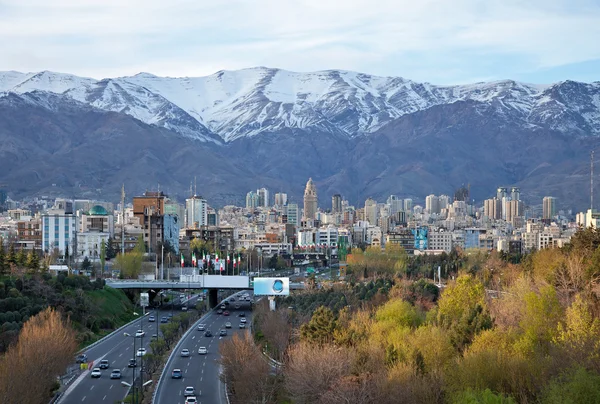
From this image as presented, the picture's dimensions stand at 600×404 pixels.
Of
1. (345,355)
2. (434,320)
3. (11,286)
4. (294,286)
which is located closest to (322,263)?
(294,286)

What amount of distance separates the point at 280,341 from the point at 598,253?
19.6 meters

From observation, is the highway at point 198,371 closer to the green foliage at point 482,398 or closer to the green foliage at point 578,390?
the green foliage at point 482,398

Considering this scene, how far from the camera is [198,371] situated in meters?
63.0

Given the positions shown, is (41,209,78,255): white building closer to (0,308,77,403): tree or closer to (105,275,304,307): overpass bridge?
(105,275,304,307): overpass bridge

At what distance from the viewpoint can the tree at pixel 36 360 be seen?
44875 mm

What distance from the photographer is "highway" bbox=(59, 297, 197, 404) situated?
5429 centimetres

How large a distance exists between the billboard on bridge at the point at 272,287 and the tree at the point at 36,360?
30015 millimetres

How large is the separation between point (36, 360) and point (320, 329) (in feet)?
45.8

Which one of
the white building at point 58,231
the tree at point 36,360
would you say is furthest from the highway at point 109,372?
the white building at point 58,231

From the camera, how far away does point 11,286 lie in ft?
248

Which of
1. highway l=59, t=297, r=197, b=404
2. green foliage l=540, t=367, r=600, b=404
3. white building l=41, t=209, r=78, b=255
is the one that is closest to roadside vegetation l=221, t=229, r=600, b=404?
green foliage l=540, t=367, r=600, b=404

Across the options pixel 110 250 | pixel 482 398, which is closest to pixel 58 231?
pixel 110 250

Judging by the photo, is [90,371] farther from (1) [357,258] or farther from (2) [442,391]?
(1) [357,258]

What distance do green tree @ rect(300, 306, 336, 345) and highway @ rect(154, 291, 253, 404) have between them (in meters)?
5.08
